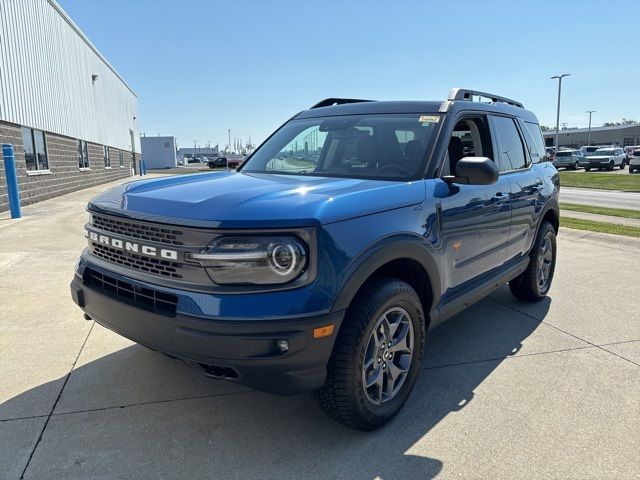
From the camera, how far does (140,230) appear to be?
259 centimetres

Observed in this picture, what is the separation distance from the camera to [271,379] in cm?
232

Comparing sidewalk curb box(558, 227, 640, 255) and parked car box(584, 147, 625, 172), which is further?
parked car box(584, 147, 625, 172)

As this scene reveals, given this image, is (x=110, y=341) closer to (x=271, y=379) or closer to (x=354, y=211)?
(x=271, y=379)

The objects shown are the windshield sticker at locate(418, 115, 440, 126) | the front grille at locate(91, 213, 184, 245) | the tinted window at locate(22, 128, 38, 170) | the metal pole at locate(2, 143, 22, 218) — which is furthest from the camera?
the tinted window at locate(22, 128, 38, 170)

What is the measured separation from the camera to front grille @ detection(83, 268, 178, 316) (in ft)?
8.02

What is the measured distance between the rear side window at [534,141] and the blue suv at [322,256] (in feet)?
3.74

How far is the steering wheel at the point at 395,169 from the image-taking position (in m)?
3.29

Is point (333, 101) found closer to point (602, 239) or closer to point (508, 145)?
point (508, 145)

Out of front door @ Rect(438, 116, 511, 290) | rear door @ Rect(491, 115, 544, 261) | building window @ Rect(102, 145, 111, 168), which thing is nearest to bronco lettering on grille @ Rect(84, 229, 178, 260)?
front door @ Rect(438, 116, 511, 290)

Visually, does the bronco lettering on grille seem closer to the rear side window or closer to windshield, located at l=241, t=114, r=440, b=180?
windshield, located at l=241, t=114, r=440, b=180

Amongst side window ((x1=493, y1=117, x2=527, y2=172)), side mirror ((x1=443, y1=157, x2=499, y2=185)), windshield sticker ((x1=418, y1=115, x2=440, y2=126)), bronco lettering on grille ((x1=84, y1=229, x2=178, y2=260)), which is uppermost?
windshield sticker ((x1=418, y1=115, x2=440, y2=126))

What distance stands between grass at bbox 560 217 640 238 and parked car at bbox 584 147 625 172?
1374 inches

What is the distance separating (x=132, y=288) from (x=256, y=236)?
2.71 ft

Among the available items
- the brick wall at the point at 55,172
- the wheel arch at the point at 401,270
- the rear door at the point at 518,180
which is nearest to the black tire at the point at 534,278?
the rear door at the point at 518,180
